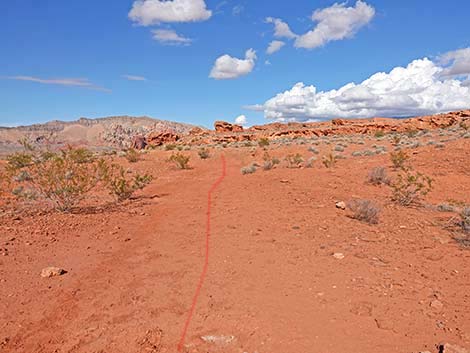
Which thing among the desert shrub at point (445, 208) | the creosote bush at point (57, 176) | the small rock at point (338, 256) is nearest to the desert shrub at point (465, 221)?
the desert shrub at point (445, 208)

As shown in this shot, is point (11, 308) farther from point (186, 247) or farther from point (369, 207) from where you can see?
point (369, 207)

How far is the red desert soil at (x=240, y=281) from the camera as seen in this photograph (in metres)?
3.54

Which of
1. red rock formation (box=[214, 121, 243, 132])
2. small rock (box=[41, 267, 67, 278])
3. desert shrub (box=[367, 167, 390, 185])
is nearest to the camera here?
small rock (box=[41, 267, 67, 278])

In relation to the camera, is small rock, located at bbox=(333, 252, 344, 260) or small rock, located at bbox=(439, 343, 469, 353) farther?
small rock, located at bbox=(333, 252, 344, 260)

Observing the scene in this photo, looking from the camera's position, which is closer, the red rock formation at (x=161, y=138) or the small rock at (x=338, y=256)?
the small rock at (x=338, y=256)

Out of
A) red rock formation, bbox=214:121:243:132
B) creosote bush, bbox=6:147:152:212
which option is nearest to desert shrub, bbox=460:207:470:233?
creosote bush, bbox=6:147:152:212

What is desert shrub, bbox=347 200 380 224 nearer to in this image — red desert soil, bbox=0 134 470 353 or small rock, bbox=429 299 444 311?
red desert soil, bbox=0 134 470 353

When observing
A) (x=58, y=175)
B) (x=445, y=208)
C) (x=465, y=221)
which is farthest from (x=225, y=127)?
(x=465, y=221)

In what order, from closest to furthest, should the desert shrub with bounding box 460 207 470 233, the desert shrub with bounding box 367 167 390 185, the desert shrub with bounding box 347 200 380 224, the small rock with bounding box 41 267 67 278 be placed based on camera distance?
1. the small rock with bounding box 41 267 67 278
2. the desert shrub with bounding box 460 207 470 233
3. the desert shrub with bounding box 347 200 380 224
4. the desert shrub with bounding box 367 167 390 185

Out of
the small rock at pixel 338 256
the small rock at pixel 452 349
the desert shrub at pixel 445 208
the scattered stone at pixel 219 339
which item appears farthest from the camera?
the desert shrub at pixel 445 208

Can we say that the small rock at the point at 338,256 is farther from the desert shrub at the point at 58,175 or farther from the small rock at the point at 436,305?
the desert shrub at the point at 58,175

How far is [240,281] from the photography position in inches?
188

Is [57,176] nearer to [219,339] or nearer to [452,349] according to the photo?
[219,339]

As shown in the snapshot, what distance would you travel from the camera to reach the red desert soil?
354 centimetres
